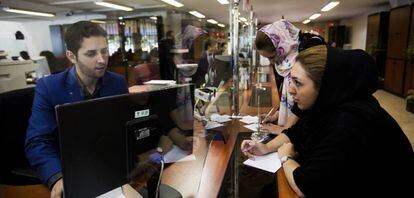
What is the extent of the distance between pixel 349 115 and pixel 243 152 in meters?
0.62

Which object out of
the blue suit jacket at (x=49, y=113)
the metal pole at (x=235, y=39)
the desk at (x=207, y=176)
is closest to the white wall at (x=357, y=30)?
the metal pole at (x=235, y=39)

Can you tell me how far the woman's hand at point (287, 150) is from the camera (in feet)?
4.17

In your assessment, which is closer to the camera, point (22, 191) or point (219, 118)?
point (22, 191)

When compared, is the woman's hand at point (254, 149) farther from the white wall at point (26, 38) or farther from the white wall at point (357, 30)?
the white wall at point (357, 30)

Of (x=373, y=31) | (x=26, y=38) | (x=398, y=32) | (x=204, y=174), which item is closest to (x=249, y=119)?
(x=204, y=174)

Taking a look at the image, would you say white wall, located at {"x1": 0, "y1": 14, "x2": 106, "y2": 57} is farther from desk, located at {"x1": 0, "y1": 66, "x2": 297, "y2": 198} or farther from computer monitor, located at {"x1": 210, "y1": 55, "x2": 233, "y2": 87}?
computer monitor, located at {"x1": 210, "y1": 55, "x2": 233, "y2": 87}

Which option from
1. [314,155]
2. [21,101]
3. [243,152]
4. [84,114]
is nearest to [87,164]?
[84,114]

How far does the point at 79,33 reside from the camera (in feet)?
3.82

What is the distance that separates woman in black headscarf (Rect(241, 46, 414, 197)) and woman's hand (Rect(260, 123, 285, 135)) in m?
0.77

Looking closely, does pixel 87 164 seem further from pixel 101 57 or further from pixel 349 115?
pixel 349 115

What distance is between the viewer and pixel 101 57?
1.19 meters

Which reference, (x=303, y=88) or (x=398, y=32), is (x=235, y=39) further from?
(x=398, y=32)

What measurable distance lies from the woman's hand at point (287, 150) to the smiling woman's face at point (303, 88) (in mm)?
261

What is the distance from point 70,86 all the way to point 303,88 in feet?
3.34
